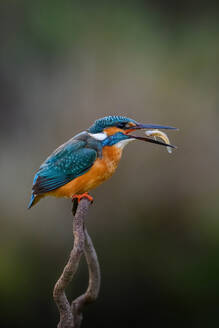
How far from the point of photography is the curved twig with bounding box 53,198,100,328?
1.28 m

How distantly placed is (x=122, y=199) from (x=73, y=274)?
7.26 ft

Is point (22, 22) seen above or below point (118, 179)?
above

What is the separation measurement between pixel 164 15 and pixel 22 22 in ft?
5.28

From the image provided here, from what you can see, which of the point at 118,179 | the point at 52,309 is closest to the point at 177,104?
the point at 118,179

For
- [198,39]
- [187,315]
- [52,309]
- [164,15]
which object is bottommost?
[187,315]

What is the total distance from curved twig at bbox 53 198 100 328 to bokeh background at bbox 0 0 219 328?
181 centimetres

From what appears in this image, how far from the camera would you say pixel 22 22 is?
445cm

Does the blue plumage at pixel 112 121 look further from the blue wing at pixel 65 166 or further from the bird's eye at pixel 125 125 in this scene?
the blue wing at pixel 65 166

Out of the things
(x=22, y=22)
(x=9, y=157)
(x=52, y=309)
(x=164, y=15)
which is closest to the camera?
(x=52, y=309)

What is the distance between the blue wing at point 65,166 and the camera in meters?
1.79

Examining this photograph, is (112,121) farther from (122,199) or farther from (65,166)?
(122,199)

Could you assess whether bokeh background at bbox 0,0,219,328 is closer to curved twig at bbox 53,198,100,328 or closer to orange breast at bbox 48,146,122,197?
orange breast at bbox 48,146,122,197

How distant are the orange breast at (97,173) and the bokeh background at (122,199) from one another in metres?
1.58

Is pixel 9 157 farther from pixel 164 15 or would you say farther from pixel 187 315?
pixel 164 15
